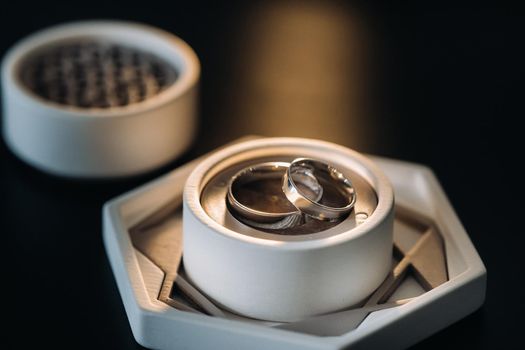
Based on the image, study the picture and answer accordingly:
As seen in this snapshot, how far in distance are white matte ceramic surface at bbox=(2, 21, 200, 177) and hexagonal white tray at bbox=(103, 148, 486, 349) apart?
0.09 m

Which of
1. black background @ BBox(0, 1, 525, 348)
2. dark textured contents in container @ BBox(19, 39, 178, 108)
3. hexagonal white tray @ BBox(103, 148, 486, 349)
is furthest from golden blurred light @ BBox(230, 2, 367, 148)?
hexagonal white tray @ BBox(103, 148, 486, 349)

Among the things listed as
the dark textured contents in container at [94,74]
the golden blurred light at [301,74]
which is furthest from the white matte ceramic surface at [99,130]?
the golden blurred light at [301,74]

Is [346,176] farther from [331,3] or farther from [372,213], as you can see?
[331,3]

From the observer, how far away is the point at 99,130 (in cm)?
90

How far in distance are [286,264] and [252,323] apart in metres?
0.06

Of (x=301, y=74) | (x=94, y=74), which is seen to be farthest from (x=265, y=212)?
(x=301, y=74)

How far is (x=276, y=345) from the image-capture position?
2.21 feet

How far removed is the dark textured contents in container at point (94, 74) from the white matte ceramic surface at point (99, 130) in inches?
0.8

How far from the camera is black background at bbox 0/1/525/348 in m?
0.80

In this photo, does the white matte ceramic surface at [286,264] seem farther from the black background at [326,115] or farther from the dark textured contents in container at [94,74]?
the dark textured contents in container at [94,74]

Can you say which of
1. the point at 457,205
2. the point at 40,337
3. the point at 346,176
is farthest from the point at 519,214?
the point at 40,337

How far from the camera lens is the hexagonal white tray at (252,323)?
2.23 feet

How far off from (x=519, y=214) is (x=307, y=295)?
0.33m

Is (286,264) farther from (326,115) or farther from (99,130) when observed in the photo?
(326,115)
